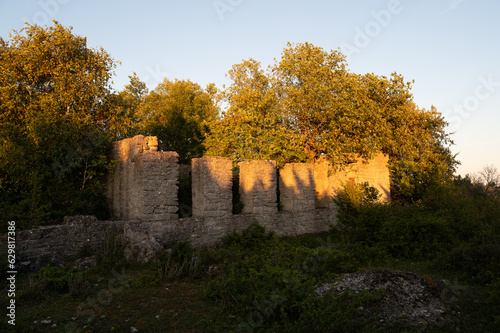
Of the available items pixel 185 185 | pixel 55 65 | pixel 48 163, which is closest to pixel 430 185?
pixel 185 185

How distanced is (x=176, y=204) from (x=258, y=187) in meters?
3.54

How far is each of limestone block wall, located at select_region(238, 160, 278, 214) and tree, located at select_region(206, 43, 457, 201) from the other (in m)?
2.61

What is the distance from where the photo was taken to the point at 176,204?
10.9m

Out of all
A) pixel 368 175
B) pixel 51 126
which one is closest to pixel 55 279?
pixel 51 126

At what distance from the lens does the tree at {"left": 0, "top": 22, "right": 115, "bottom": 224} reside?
11305 millimetres

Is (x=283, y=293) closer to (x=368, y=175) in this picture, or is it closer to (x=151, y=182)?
(x=151, y=182)

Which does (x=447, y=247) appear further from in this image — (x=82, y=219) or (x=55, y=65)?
(x=55, y=65)

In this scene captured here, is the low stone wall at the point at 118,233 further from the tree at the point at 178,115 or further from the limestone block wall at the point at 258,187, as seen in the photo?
the tree at the point at 178,115

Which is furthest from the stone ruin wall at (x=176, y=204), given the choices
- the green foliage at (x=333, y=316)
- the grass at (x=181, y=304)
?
the green foliage at (x=333, y=316)

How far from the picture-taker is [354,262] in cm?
847

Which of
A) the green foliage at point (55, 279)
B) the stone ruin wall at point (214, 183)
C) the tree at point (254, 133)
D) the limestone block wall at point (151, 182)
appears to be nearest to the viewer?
the green foliage at point (55, 279)

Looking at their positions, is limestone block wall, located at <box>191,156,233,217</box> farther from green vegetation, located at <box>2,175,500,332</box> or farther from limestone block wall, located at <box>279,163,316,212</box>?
limestone block wall, located at <box>279,163,316,212</box>

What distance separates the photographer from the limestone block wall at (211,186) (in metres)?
11.6

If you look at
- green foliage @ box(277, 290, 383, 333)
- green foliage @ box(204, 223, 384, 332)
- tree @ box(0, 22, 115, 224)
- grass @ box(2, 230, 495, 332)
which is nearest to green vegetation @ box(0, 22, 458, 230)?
tree @ box(0, 22, 115, 224)
